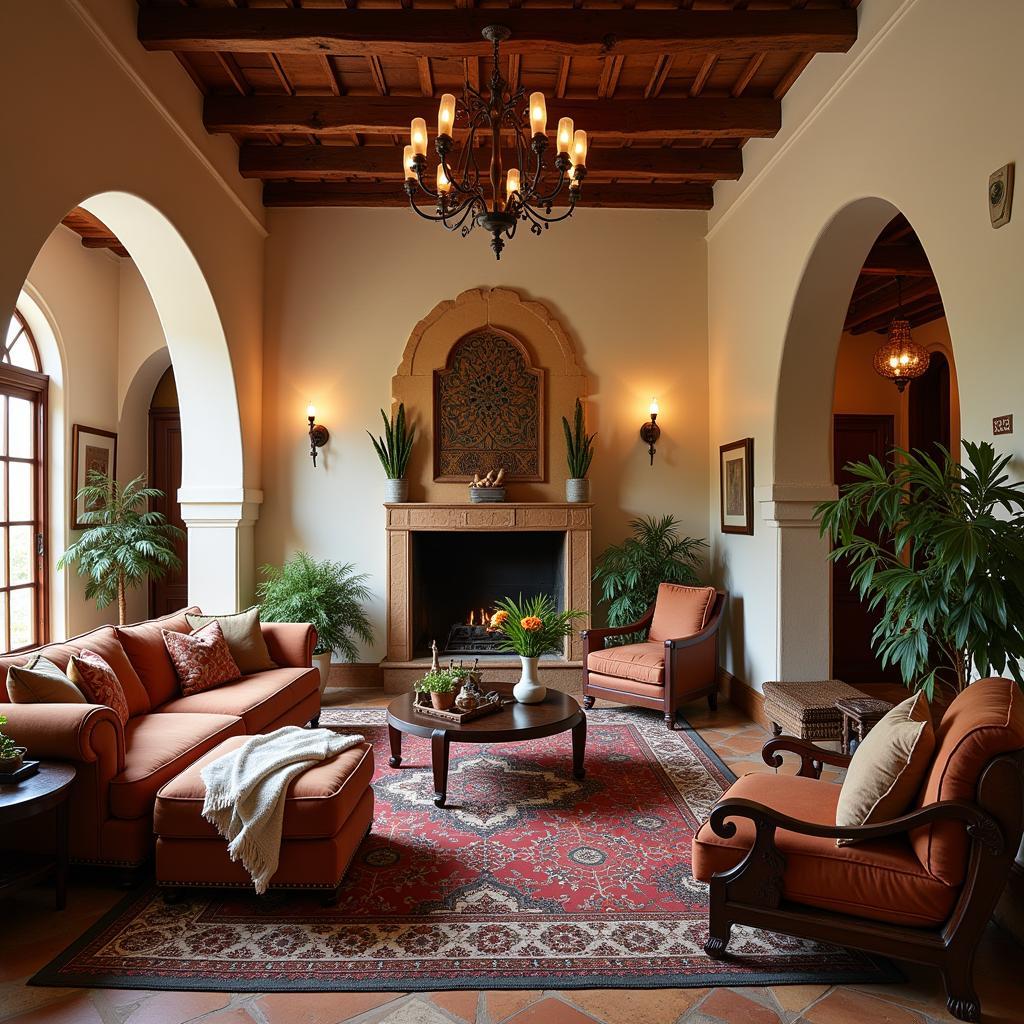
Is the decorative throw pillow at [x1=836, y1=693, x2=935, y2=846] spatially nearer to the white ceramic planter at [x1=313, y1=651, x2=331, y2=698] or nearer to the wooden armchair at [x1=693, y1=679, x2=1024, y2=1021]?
the wooden armchair at [x1=693, y1=679, x2=1024, y2=1021]

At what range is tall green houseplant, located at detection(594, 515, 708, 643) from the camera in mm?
6207

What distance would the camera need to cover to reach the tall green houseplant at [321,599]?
599 centimetres

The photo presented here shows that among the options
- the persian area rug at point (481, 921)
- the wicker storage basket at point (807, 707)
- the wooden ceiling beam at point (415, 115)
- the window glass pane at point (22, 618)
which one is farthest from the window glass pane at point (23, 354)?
the wicker storage basket at point (807, 707)

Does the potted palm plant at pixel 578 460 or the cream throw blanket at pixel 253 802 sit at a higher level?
the potted palm plant at pixel 578 460

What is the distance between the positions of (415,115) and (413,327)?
1.90 meters

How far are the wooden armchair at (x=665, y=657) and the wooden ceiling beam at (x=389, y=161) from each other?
131 inches

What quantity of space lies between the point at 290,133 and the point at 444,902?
5.26m

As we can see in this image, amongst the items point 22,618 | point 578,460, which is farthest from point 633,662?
point 22,618

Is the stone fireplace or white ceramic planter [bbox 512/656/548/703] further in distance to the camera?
the stone fireplace

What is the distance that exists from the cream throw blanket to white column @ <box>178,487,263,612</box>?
330cm

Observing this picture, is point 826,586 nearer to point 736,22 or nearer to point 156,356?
point 736,22

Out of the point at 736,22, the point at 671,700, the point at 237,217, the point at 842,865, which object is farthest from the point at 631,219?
the point at 842,865

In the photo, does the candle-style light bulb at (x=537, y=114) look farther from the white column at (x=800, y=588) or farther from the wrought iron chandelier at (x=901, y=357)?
the wrought iron chandelier at (x=901, y=357)

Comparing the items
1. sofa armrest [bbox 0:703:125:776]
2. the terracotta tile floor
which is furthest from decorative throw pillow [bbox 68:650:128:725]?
the terracotta tile floor
